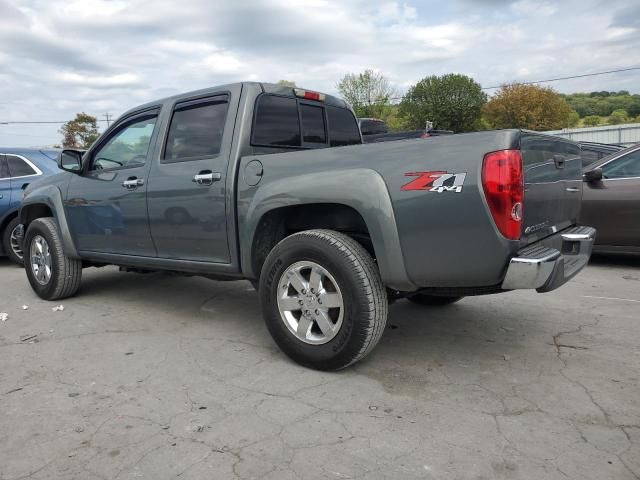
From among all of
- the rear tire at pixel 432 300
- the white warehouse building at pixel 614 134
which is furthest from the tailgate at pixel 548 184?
the white warehouse building at pixel 614 134

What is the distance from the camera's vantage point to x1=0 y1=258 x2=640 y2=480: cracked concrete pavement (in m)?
2.36

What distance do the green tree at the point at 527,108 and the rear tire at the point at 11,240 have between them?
64.1 m

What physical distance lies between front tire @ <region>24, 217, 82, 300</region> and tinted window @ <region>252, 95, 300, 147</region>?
2.68 meters

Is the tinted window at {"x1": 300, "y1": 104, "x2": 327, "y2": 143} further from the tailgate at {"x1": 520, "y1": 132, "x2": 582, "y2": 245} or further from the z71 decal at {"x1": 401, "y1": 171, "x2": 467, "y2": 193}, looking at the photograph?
the tailgate at {"x1": 520, "y1": 132, "x2": 582, "y2": 245}

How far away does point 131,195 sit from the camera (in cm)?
443

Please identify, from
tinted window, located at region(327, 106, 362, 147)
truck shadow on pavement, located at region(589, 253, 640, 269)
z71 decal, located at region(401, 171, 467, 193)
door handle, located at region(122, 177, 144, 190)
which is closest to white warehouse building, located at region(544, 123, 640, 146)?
truck shadow on pavement, located at region(589, 253, 640, 269)

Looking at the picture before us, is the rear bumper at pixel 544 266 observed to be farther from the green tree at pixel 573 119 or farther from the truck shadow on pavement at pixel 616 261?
the green tree at pixel 573 119

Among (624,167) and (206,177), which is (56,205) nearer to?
(206,177)

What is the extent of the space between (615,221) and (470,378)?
13.3 feet

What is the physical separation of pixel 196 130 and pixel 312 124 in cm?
97

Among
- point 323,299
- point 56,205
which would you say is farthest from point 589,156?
point 56,205

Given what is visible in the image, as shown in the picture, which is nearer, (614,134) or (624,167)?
(624,167)

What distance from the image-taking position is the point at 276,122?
4.05m

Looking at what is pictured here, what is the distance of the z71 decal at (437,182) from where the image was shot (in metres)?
2.72
